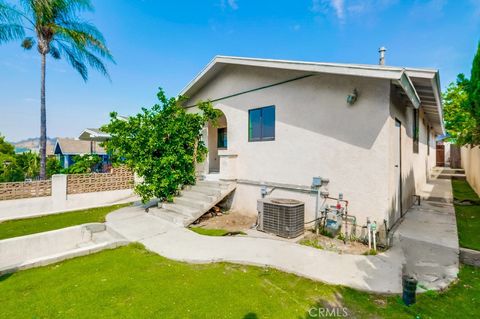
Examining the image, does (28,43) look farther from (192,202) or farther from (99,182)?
(192,202)

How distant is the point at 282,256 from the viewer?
16.5 ft

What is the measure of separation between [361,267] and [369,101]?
3866mm

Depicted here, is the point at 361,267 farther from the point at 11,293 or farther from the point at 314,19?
the point at 314,19

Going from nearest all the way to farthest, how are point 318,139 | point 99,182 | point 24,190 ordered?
1. point 318,139
2. point 24,190
3. point 99,182

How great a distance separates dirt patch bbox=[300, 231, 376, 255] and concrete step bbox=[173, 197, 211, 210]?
136 inches

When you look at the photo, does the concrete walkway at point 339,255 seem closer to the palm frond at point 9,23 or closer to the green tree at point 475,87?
the green tree at point 475,87

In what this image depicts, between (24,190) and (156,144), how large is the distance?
24.9 ft

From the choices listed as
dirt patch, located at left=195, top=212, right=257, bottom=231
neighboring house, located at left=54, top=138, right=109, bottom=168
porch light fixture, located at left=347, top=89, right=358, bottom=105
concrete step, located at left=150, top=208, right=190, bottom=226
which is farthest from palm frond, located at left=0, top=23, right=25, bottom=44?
porch light fixture, located at left=347, top=89, right=358, bottom=105

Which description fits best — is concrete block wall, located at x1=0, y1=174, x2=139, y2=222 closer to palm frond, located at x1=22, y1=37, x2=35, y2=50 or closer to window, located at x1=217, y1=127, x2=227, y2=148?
window, located at x1=217, y1=127, x2=227, y2=148

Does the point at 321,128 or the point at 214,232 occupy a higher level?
the point at 321,128

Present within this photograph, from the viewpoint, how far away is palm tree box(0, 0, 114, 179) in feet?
40.9

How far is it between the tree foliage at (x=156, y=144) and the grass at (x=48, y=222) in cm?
213

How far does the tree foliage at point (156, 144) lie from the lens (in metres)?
8.57

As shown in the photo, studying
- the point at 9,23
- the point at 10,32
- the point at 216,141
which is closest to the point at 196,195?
the point at 216,141
